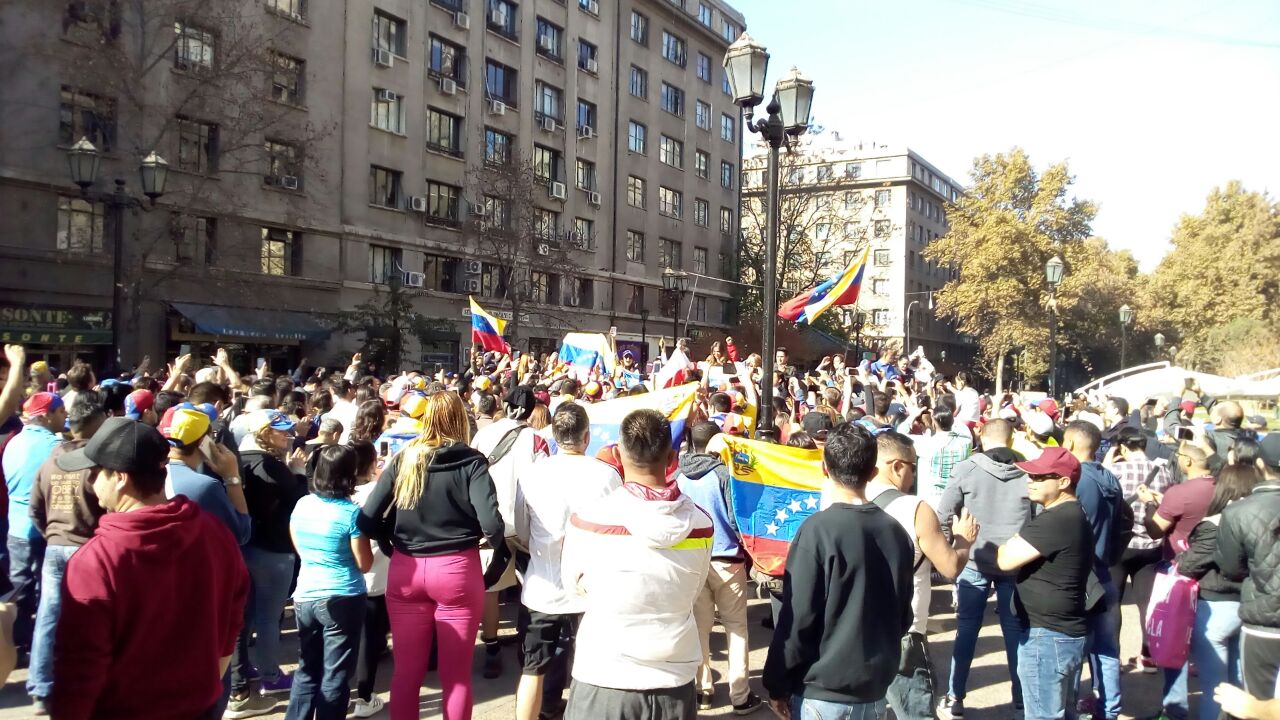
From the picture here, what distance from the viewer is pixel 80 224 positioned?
75.3 feet

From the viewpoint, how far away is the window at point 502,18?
3559cm

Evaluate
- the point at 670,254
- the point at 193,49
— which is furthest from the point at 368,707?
the point at 670,254

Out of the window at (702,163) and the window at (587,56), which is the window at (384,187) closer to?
the window at (587,56)

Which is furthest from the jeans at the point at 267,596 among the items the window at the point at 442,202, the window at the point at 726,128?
the window at the point at 726,128

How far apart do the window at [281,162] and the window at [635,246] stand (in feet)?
64.6

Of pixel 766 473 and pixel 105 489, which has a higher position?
pixel 105 489

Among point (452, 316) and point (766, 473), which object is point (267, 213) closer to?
point (452, 316)

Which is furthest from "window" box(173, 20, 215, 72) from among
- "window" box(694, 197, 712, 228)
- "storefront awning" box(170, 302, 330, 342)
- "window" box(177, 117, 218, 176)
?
"window" box(694, 197, 712, 228)

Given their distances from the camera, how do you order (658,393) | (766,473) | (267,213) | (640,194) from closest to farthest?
1. (766,473)
2. (658,393)
3. (267,213)
4. (640,194)

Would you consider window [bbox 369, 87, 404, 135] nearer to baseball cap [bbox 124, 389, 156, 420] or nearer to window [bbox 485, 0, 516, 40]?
window [bbox 485, 0, 516, 40]

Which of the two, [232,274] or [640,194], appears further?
[640,194]

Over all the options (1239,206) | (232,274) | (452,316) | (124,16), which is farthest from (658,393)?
(1239,206)

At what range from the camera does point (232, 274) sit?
24.5m

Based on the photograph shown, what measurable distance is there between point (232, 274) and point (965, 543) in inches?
975
